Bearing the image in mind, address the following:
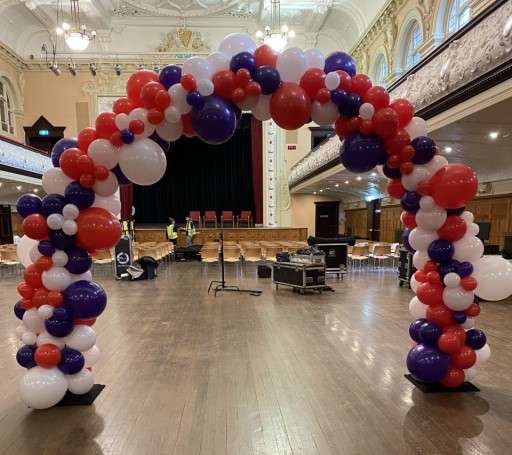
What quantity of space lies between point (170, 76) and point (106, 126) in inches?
24.6

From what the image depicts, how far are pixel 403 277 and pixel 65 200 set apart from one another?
6.57 meters

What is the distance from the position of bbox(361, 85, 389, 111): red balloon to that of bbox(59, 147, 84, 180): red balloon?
7.50 ft

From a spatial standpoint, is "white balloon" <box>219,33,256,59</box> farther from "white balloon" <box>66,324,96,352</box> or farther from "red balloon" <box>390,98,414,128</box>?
"white balloon" <box>66,324,96,352</box>

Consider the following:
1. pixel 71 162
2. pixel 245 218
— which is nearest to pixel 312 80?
pixel 71 162

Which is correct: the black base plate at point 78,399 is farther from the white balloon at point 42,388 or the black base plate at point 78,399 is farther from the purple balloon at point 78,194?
the purple balloon at point 78,194

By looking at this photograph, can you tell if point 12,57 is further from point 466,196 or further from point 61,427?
point 466,196

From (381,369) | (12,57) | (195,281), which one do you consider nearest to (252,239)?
(195,281)

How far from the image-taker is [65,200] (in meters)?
2.57

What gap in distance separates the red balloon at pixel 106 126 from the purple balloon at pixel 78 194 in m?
0.42

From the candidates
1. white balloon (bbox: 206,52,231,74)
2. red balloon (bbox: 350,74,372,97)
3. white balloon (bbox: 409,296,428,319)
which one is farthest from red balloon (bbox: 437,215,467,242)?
white balloon (bbox: 206,52,231,74)

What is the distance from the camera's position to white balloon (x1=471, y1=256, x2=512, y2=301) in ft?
8.51

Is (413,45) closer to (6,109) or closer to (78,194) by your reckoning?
(78,194)

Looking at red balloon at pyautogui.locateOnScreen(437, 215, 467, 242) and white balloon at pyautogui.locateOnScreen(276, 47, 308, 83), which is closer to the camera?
white balloon at pyautogui.locateOnScreen(276, 47, 308, 83)

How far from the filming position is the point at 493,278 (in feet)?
8.57
